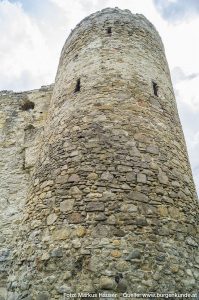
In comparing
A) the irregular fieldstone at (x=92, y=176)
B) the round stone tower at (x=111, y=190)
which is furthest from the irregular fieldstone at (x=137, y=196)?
the irregular fieldstone at (x=92, y=176)

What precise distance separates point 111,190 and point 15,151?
187 inches

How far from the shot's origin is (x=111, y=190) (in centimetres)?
451

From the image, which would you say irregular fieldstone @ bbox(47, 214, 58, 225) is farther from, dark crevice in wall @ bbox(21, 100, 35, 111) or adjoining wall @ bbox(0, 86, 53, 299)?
dark crevice in wall @ bbox(21, 100, 35, 111)

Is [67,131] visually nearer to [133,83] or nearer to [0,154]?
[133,83]

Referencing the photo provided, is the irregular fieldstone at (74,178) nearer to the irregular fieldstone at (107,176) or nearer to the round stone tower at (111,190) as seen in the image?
the round stone tower at (111,190)

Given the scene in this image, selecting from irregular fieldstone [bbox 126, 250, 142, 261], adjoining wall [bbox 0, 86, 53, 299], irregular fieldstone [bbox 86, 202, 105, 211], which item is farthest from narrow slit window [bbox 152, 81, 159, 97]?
adjoining wall [bbox 0, 86, 53, 299]

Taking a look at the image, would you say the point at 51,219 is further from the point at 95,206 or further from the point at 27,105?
the point at 27,105

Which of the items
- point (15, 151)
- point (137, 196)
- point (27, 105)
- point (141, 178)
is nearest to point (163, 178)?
point (141, 178)

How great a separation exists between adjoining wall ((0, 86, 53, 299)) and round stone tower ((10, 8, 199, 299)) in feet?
6.76

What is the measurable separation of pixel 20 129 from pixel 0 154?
3.18 feet

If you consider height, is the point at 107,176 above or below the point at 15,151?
below

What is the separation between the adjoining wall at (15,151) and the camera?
706 cm

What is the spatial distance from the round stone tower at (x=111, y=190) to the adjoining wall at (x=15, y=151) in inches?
81.1

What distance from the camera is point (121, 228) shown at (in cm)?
418
